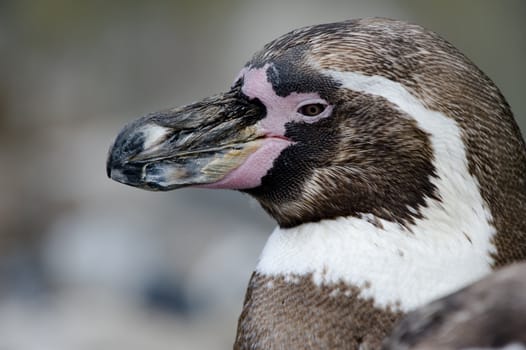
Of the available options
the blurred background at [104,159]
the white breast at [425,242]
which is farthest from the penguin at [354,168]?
the blurred background at [104,159]

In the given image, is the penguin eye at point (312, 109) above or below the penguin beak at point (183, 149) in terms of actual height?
above

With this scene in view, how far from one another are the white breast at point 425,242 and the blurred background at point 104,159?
14.1 feet

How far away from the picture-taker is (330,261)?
2361 mm

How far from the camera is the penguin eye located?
2.42 meters

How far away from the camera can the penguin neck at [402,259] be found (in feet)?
7.47

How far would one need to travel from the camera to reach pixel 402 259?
230cm

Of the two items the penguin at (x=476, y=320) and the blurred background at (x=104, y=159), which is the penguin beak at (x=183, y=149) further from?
the blurred background at (x=104, y=159)

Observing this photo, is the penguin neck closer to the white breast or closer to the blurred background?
the white breast

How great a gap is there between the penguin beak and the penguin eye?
0.10 m

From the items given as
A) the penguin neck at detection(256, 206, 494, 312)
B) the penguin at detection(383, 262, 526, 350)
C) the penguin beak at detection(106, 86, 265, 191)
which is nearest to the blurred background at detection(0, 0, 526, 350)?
the penguin beak at detection(106, 86, 265, 191)

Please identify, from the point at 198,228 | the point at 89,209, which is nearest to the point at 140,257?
the point at 198,228

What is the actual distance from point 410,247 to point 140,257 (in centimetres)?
525

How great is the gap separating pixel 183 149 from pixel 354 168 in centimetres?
39

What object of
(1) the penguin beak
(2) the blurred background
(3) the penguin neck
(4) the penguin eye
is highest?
(4) the penguin eye
